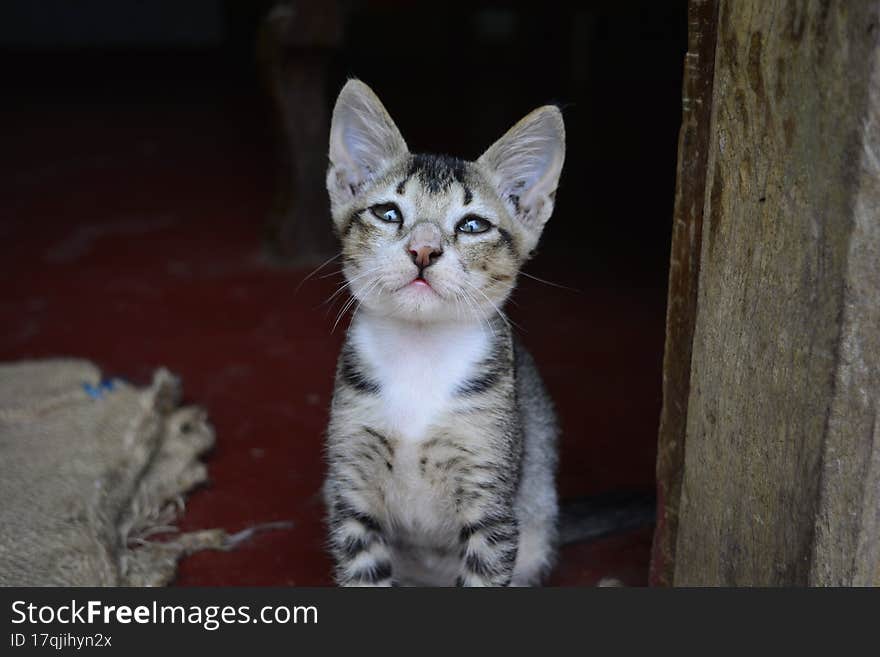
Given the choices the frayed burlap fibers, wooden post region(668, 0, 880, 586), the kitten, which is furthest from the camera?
the frayed burlap fibers

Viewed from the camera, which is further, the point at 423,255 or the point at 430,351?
Result: the point at 430,351

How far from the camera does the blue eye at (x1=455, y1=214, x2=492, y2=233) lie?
2047mm

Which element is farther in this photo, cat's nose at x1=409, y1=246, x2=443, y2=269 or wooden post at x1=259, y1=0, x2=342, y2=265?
wooden post at x1=259, y1=0, x2=342, y2=265

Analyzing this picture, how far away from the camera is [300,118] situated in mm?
4277

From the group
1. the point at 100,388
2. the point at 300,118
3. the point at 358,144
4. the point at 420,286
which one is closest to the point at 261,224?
the point at 300,118

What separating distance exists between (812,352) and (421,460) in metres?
0.82

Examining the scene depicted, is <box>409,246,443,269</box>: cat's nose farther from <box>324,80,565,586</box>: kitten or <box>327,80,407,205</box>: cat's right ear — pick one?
<box>327,80,407,205</box>: cat's right ear

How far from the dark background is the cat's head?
0.92 meters

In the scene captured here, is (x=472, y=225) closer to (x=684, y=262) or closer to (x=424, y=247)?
(x=424, y=247)

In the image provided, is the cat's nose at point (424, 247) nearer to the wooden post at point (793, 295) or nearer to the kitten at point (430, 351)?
the kitten at point (430, 351)

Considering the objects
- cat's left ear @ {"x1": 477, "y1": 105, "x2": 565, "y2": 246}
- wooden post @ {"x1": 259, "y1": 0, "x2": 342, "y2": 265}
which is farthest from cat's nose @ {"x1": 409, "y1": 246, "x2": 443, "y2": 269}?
wooden post @ {"x1": 259, "y1": 0, "x2": 342, "y2": 265}

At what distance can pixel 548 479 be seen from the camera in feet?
8.04

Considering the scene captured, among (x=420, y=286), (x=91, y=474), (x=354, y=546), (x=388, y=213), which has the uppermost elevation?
(x=388, y=213)

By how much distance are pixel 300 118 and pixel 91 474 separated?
2.09 metres
